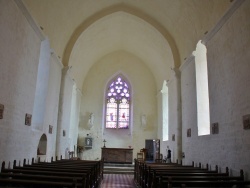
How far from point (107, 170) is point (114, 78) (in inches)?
293

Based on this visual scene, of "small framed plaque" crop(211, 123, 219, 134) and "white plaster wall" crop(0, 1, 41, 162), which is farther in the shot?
"small framed plaque" crop(211, 123, 219, 134)

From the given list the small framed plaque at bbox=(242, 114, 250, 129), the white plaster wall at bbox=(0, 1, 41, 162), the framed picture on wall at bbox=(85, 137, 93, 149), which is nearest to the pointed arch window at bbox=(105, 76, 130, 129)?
the framed picture on wall at bbox=(85, 137, 93, 149)

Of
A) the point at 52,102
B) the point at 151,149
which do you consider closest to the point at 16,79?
the point at 52,102

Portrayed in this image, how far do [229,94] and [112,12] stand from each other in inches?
298

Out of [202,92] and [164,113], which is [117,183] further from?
[164,113]

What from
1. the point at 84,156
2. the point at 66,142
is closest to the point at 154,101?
the point at 84,156

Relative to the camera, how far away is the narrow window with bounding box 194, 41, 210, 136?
9359 millimetres

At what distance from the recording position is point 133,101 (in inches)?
720

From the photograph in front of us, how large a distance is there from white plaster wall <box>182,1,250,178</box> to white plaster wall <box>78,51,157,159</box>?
8665mm

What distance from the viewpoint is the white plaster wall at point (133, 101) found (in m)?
17.6

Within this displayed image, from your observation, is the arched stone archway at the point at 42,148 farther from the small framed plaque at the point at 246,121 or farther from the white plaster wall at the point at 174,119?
the small framed plaque at the point at 246,121

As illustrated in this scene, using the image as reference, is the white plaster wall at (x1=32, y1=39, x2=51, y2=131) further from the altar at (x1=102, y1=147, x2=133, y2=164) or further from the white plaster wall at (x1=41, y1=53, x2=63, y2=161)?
the altar at (x1=102, y1=147, x2=133, y2=164)

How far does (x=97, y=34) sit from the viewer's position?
14305mm

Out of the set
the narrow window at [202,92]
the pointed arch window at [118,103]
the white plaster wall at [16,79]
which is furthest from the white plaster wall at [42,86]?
the pointed arch window at [118,103]
